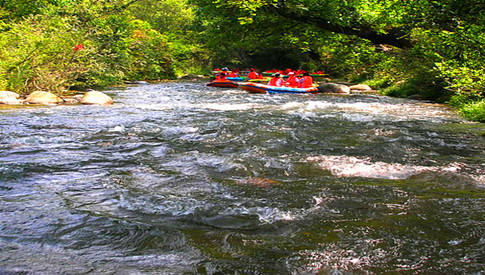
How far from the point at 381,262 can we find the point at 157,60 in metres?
27.2

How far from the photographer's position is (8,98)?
11141 millimetres

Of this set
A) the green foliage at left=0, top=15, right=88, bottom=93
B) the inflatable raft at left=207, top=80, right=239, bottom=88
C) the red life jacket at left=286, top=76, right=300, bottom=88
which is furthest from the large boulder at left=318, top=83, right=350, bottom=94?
the green foliage at left=0, top=15, right=88, bottom=93

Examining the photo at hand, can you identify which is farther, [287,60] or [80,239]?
[287,60]

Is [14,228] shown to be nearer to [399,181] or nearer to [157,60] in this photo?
[399,181]

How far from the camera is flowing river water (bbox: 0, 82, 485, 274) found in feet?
8.18

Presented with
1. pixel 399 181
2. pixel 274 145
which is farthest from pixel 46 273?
pixel 274 145

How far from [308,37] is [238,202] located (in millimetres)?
8013

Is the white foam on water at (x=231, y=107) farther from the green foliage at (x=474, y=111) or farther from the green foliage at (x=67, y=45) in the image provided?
the green foliage at (x=474, y=111)

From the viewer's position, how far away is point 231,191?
390 centimetres

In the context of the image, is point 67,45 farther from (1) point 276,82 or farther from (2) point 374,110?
(2) point 374,110

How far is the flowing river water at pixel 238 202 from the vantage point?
8.18 ft

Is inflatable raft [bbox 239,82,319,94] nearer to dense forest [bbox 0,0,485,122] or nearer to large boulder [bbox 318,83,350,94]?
large boulder [bbox 318,83,350,94]

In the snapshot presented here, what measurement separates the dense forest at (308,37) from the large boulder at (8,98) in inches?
34.0

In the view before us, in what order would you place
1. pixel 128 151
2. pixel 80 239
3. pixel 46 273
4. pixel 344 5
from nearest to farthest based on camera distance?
pixel 46 273
pixel 80 239
pixel 128 151
pixel 344 5
